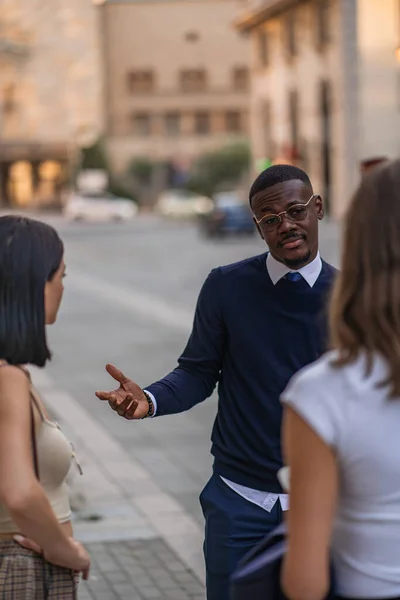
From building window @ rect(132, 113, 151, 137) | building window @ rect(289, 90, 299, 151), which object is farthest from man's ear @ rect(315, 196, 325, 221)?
building window @ rect(132, 113, 151, 137)

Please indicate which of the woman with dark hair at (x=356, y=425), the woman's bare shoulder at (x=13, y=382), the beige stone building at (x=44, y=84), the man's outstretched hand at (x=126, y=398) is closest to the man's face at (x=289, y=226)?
the man's outstretched hand at (x=126, y=398)

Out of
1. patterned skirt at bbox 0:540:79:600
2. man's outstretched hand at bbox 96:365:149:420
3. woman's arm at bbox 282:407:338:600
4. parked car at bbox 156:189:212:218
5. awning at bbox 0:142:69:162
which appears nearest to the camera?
woman's arm at bbox 282:407:338:600

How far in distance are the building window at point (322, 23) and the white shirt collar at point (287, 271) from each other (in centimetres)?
5125

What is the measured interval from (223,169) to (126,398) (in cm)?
7250

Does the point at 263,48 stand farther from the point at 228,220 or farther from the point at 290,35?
the point at 228,220

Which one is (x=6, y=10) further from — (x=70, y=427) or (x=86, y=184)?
(x=70, y=427)

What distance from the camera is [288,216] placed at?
11.8 ft

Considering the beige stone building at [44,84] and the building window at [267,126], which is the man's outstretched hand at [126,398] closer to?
the building window at [267,126]

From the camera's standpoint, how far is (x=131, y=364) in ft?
44.7

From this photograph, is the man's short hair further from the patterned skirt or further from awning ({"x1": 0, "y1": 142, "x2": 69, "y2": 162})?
awning ({"x1": 0, "y1": 142, "x2": 69, "y2": 162})

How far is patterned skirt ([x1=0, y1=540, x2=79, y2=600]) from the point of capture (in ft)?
9.77

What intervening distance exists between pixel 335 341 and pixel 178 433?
7.78 metres

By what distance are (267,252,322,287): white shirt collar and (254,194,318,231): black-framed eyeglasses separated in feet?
0.29

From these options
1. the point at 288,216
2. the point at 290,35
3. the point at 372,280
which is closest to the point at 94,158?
the point at 290,35
